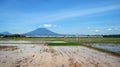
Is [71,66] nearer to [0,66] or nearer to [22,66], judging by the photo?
[22,66]

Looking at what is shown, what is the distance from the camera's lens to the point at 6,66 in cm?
958

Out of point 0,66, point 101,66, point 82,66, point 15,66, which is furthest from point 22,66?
point 101,66

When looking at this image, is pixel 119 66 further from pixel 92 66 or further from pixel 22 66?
pixel 22 66

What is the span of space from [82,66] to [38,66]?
7.34 feet

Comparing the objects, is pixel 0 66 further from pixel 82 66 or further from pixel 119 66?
pixel 119 66

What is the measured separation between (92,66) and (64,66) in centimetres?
142

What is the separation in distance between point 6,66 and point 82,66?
384 centimetres

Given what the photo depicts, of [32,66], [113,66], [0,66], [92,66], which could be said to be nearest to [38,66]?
[32,66]

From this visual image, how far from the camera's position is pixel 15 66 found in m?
9.56

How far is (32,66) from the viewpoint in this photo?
963 cm

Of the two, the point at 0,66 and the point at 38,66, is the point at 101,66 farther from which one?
the point at 0,66

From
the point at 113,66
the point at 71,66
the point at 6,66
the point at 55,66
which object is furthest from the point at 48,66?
the point at 113,66

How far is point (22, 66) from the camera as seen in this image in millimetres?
9570

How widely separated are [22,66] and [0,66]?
3.61ft
